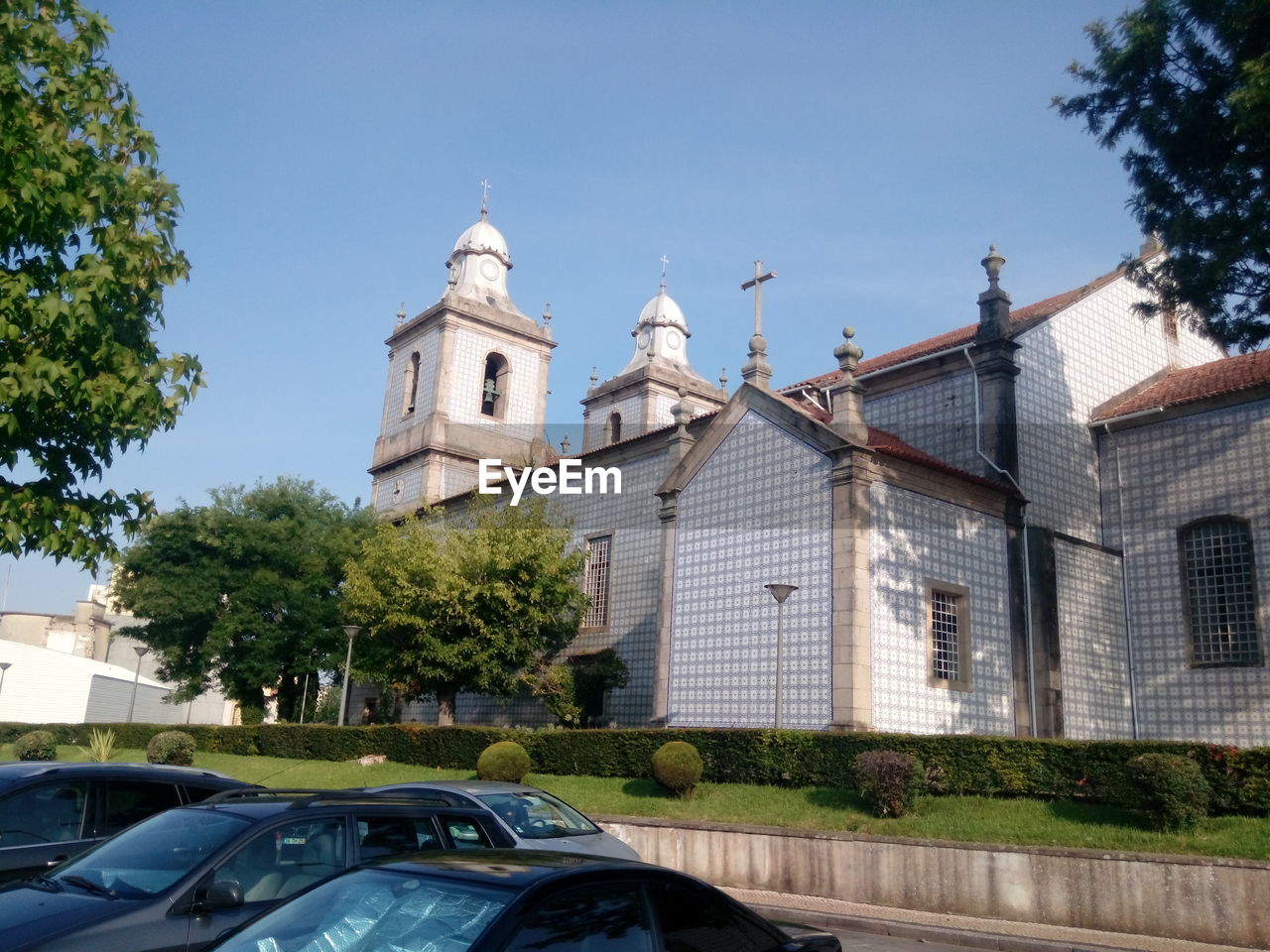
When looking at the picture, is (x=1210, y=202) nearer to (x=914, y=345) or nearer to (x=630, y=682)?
(x=914, y=345)

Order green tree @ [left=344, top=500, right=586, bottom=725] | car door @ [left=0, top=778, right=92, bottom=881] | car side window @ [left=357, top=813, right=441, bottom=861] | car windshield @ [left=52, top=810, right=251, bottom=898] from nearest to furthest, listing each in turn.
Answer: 1. car windshield @ [left=52, top=810, right=251, bottom=898]
2. car side window @ [left=357, top=813, right=441, bottom=861]
3. car door @ [left=0, top=778, right=92, bottom=881]
4. green tree @ [left=344, top=500, right=586, bottom=725]

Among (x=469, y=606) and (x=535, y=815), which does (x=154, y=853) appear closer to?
(x=535, y=815)

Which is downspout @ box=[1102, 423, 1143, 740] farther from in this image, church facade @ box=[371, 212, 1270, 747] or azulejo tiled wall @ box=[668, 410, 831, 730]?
azulejo tiled wall @ box=[668, 410, 831, 730]

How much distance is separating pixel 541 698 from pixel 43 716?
3867cm

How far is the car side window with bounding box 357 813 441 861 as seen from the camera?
6988 millimetres

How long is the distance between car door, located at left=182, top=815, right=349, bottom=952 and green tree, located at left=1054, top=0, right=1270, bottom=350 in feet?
48.1

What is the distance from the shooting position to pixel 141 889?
611cm

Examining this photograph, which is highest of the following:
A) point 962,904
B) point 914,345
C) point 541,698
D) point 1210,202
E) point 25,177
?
point 914,345

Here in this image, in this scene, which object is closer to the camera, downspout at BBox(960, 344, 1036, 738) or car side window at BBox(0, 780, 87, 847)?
car side window at BBox(0, 780, 87, 847)

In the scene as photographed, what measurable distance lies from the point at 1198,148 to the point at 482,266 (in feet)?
114

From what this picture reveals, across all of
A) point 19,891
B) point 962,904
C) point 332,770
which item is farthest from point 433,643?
point 19,891

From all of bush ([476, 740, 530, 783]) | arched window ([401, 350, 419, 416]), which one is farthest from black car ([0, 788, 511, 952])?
arched window ([401, 350, 419, 416])

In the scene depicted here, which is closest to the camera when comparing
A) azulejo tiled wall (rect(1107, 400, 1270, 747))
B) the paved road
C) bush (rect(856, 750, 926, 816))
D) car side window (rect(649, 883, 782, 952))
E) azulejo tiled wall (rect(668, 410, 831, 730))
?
car side window (rect(649, 883, 782, 952))

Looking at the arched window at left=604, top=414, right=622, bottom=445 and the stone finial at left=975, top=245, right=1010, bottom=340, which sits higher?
the arched window at left=604, top=414, right=622, bottom=445
